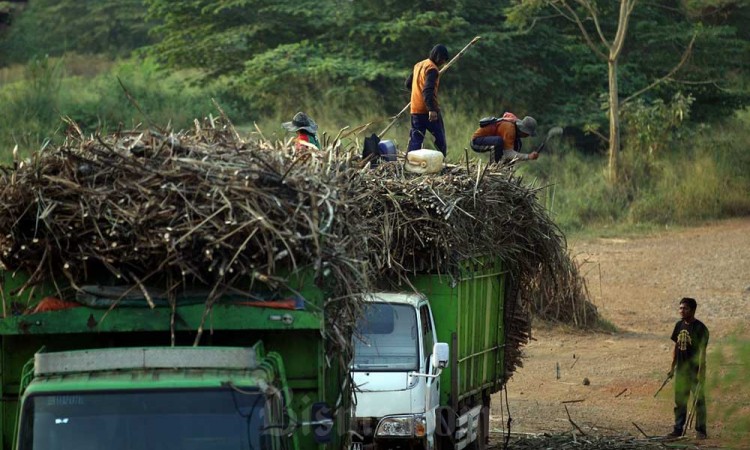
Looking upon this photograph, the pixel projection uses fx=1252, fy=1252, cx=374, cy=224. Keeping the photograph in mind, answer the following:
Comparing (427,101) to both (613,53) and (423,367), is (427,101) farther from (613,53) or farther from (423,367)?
(613,53)

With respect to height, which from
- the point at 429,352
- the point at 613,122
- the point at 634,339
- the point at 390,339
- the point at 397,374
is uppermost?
the point at 613,122

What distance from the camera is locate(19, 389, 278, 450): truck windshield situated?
567 centimetres

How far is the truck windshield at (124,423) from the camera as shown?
567 centimetres

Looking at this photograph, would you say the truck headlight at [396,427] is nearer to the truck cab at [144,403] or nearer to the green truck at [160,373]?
the green truck at [160,373]

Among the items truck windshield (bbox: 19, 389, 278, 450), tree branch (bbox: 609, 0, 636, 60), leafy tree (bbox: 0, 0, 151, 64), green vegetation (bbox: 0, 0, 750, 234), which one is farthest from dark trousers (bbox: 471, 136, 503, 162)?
leafy tree (bbox: 0, 0, 151, 64)

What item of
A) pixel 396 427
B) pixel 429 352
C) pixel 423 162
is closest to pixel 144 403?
pixel 396 427

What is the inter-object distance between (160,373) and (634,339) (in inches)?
575

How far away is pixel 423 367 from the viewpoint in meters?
9.89

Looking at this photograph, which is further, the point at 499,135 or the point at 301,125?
the point at 499,135

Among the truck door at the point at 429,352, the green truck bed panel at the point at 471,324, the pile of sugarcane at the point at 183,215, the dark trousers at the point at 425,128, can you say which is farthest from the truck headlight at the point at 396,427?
the dark trousers at the point at 425,128

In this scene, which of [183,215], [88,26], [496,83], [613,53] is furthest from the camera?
[88,26]

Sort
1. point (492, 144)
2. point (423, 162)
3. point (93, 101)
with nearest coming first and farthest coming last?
point (423, 162) < point (492, 144) < point (93, 101)

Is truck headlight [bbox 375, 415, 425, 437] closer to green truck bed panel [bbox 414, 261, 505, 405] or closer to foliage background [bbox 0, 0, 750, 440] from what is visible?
green truck bed panel [bbox 414, 261, 505, 405]

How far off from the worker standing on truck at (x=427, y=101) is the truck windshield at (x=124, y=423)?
8.43 m
